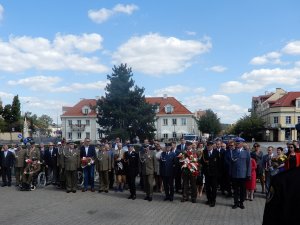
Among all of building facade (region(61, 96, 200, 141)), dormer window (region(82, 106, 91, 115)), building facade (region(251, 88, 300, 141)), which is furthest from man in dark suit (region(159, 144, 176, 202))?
dormer window (region(82, 106, 91, 115))

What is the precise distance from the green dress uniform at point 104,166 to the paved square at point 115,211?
1011 mm

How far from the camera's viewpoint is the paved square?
9.96 metres

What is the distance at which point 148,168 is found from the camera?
45.7 feet

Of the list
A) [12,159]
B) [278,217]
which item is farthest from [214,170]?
[278,217]

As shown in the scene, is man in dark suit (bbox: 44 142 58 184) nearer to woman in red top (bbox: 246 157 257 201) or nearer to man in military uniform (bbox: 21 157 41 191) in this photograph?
man in military uniform (bbox: 21 157 41 191)

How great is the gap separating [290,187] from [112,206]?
11.0 metres

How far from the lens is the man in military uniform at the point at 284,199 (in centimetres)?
168

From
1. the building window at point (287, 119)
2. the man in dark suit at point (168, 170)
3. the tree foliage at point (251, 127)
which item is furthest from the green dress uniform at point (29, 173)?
the building window at point (287, 119)

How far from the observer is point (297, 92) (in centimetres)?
8406

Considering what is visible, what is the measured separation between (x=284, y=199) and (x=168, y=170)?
39.5 feet

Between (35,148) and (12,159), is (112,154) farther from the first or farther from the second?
(12,159)

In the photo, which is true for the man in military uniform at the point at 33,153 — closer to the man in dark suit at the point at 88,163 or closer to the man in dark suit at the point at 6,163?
the man in dark suit at the point at 6,163

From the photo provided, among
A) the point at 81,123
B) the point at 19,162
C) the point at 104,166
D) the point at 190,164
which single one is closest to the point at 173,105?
the point at 81,123

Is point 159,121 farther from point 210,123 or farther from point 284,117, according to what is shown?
point 284,117
